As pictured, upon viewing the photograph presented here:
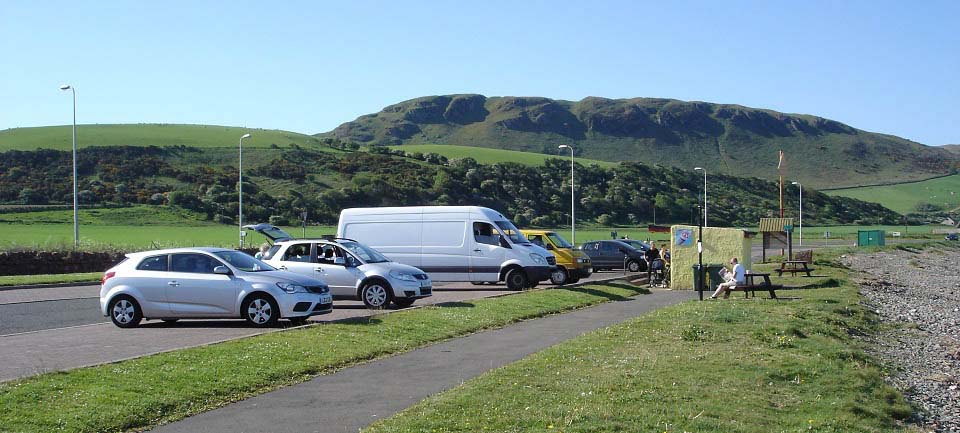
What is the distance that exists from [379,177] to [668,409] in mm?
80059

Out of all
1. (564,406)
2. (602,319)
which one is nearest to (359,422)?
(564,406)

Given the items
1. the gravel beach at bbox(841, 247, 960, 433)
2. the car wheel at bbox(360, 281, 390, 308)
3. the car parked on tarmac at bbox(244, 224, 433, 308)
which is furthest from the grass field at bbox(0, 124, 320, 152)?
the car wheel at bbox(360, 281, 390, 308)

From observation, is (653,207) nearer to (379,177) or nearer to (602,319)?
(379,177)

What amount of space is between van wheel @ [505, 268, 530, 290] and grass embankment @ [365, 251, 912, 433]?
1065 centimetres

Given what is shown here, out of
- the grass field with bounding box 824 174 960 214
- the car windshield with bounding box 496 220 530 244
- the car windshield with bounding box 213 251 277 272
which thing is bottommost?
the car windshield with bounding box 213 251 277 272

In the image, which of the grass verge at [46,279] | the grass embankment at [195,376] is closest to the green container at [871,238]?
the grass verge at [46,279]

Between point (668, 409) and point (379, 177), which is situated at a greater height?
point (379, 177)

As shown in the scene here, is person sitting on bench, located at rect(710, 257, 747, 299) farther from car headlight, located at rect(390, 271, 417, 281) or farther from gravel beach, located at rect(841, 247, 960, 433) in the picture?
car headlight, located at rect(390, 271, 417, 281)

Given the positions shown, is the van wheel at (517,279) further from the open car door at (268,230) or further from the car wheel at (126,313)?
the car wheel at (126,313)

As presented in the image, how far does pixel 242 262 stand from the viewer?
17.7 m

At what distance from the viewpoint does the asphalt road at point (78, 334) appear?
12.8 m

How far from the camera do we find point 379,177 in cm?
8844

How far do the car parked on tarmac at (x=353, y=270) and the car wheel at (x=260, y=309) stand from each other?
176 inches

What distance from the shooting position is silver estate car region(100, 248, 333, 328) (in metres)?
17.0
